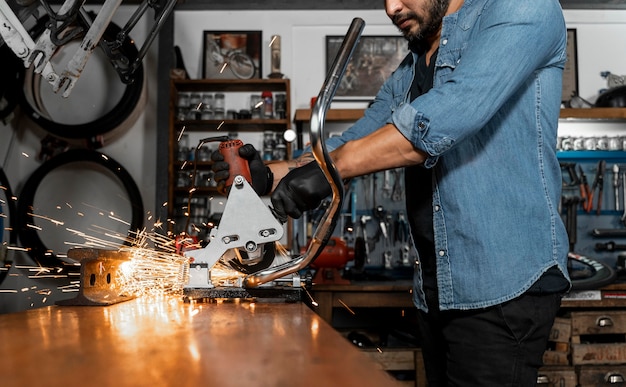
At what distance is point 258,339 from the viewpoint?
2.58ft

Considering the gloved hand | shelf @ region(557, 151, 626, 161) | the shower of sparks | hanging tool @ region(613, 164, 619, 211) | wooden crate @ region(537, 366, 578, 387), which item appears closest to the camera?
the gloved hand

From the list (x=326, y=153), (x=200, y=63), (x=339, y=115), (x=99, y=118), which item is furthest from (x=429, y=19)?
(x=99, y=118)

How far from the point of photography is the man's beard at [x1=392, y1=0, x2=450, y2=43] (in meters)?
1.38

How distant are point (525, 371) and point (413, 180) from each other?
0.53m

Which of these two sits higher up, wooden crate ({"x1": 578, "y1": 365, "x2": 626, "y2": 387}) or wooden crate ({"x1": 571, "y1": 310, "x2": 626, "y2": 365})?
wooden crate ({"x1": 571, "y1": 310, "x2": 626, "y2": 365})

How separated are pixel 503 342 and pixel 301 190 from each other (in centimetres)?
55

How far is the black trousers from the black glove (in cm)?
43

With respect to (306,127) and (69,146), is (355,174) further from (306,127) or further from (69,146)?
(69,146)

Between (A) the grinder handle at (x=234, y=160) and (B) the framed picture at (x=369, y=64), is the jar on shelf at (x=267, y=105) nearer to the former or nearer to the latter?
(B) the framed picture at (x=369, y=64)

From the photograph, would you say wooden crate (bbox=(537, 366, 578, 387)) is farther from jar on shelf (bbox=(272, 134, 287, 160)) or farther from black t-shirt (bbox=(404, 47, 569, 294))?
jar on shelf (bbox=(272, 134, 287, 160))

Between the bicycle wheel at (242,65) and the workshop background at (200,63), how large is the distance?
148 millimetres

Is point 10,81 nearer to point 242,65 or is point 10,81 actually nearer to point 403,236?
point 242,65

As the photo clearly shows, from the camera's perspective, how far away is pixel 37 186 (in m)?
3.85

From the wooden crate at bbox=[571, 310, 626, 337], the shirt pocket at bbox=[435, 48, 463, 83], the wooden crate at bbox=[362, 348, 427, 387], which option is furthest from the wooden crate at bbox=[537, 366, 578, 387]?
the shirt pocket at bbox=[435, 48, 463, 83]
